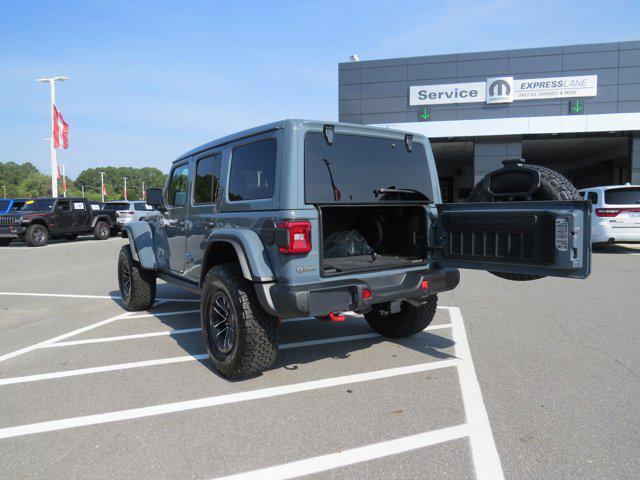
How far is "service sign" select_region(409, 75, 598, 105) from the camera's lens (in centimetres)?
2173

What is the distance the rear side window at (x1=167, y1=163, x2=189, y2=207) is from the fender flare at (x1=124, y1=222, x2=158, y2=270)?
2.32ft

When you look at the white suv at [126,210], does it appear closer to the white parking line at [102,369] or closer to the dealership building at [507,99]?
the dealership building at [507,99]

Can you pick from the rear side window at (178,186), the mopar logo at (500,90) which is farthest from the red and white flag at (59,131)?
the rear side window at (178,186)

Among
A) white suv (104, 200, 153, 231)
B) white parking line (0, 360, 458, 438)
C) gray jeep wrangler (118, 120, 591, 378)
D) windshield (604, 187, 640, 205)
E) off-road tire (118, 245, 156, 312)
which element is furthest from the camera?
white suv (104, 200, 153, 231)

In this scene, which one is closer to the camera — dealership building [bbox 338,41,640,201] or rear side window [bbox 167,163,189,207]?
rear side window [bbox 167,163,189,207]

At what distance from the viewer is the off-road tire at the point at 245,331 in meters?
3.62

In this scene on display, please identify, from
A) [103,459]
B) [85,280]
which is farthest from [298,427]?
[85,280]

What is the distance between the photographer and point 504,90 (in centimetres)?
2227

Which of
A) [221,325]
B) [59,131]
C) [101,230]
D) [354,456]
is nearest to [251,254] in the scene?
[221,325]

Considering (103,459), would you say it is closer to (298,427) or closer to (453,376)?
→ (298,427)

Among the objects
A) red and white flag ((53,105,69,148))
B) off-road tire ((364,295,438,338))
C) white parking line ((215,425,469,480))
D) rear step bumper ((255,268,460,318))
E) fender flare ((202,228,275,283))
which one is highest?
red and white flag ((53,105,69,148))

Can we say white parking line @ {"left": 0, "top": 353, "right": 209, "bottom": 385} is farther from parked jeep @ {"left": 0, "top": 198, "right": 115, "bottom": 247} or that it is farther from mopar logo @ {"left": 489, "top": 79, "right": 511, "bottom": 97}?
mopar logo @ {"left": 489, "top": 79, "right": 511, "bottom": 97}

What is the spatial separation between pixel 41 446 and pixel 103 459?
47 cm

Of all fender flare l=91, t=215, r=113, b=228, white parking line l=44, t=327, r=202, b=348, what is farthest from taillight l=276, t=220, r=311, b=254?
fender flare l=91, t=215, r=113, b=228
